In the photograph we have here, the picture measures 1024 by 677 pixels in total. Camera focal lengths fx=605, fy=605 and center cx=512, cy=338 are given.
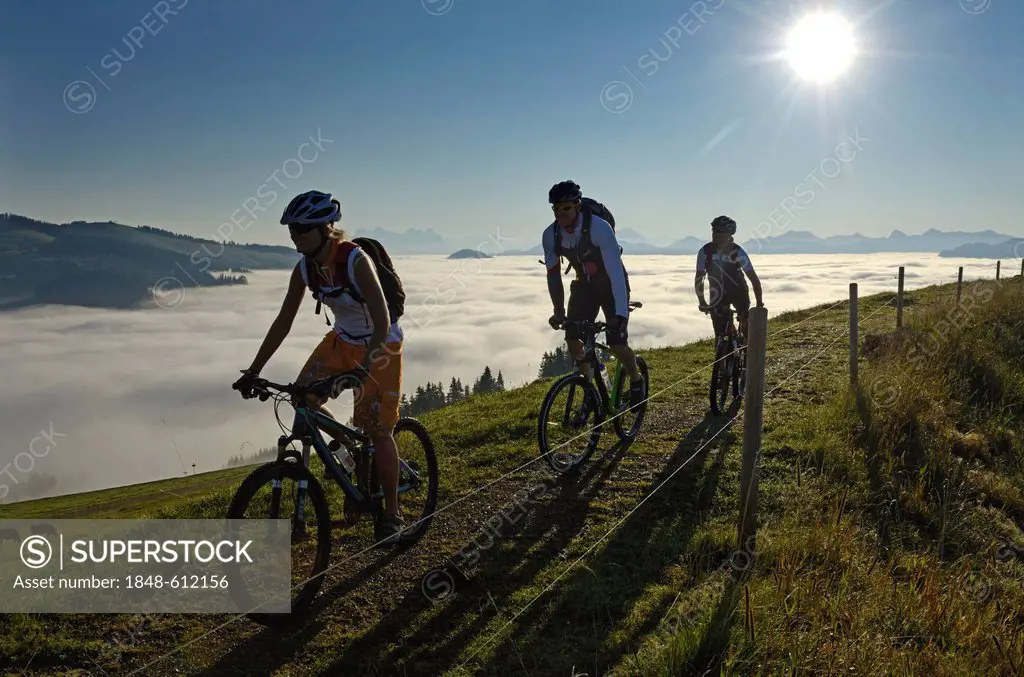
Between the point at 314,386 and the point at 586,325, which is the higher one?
the point at 586,325

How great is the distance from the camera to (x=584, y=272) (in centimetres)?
690

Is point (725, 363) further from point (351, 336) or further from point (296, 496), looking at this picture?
point (296, 496)

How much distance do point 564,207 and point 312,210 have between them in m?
2.99

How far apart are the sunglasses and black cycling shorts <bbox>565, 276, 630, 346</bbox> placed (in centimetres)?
90

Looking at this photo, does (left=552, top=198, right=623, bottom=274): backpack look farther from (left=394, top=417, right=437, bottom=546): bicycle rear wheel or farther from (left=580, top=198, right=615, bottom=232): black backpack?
(left=394, top=417, right=437, bottom=546): bicycle rear wheel

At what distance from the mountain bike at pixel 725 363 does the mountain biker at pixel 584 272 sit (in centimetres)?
270

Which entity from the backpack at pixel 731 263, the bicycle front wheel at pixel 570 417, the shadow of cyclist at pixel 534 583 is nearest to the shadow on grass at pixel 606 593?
the shadow of cyclist at pixel 534 583

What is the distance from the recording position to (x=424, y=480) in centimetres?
685

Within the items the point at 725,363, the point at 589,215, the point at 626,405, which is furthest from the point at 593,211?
the point at 725,363

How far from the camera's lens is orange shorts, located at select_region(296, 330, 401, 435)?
462cm

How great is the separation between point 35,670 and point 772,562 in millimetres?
5176

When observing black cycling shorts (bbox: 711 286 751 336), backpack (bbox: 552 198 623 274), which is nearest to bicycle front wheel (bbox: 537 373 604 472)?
backpack (bbox: 552 198 623 274)

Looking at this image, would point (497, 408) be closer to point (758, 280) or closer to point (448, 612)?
point (758, 280)

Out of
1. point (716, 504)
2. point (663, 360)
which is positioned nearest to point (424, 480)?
point (716, 504)
